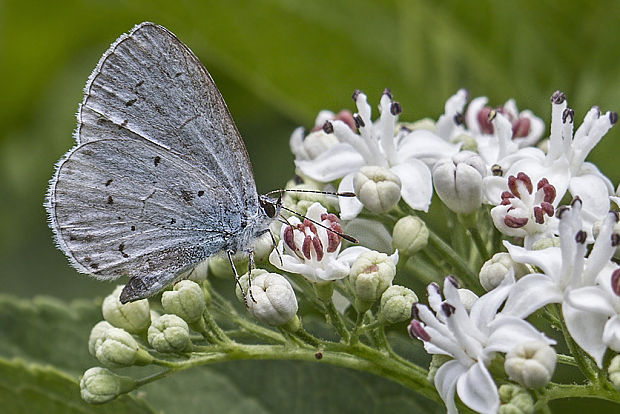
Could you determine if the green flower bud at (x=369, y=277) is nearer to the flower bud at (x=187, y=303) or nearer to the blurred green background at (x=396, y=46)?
the flower bud at (x=187, y=303)

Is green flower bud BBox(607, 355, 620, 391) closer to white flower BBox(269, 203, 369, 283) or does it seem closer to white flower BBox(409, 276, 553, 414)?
white flower BBox(409, 276, 553, 414)

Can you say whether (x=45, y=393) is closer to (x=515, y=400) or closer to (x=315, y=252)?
(x=315, y=252)

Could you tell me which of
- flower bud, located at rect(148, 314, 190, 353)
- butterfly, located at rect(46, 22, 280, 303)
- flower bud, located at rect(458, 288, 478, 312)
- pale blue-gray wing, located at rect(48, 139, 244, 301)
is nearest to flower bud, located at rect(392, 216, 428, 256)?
flower bud, located at rect(458, 288, 478, 312)

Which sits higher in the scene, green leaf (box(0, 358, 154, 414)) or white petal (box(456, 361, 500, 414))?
white petal (box(456, 361, 500, 414))

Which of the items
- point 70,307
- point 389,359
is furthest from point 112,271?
point 389,359

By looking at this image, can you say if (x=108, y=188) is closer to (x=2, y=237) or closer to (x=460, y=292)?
(x=460, y=292)

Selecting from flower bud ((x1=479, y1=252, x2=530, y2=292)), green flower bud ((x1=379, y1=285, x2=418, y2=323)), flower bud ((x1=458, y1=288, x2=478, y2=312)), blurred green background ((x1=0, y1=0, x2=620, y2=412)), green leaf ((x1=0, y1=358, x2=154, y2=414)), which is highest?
blurred green background ((x1=0, y1=0, x2=620, y2=412))

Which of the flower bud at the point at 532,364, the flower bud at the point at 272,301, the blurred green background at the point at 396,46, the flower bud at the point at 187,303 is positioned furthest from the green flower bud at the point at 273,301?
the blurred green background at the point at 396,46

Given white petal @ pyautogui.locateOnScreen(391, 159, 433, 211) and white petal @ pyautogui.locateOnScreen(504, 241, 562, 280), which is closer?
white petal @ pyautogui.locateOnScreen(504, 241, 562, 280)
